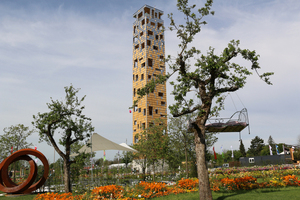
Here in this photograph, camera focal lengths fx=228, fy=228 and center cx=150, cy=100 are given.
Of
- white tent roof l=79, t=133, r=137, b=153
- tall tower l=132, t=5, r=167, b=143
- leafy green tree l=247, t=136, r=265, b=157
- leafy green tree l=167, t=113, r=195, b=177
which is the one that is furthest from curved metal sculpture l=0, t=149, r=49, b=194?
leafy green tree l=247, t=136, r=265, b=157

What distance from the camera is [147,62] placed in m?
45.3

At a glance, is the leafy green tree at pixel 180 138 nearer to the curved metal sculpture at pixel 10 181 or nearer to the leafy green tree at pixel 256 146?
the curved metal sculpture at pixel 10 181

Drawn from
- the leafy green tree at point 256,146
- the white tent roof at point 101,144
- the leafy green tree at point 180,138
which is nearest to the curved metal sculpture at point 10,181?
the white tent roof at point 101,144

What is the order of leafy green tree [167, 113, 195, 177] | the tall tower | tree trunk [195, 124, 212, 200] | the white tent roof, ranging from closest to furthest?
tree trunk [195, 124, 212, 200]
the white tent roof
leafy green tree [167, 113, 195, 177]
the tall tower

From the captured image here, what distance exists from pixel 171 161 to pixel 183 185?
12.1 meters

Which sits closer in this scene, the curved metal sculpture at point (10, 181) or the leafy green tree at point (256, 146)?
the curved metal sculpture at point (10, 181)

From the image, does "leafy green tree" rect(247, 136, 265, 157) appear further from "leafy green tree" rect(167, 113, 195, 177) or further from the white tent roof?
the white tent roof

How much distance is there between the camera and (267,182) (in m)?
10.8

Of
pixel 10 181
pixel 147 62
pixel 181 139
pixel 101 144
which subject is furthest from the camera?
pixel 147 62

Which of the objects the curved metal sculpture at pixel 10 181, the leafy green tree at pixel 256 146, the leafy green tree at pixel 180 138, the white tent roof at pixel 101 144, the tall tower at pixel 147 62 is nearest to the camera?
the white tent roof at pixel 101 144

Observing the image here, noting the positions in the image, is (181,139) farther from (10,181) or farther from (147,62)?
(147,62)

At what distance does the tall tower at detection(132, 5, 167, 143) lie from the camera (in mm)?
43812

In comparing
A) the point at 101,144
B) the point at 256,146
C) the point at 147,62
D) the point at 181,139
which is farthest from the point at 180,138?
the point at 256,146

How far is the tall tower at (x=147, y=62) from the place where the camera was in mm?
43812
